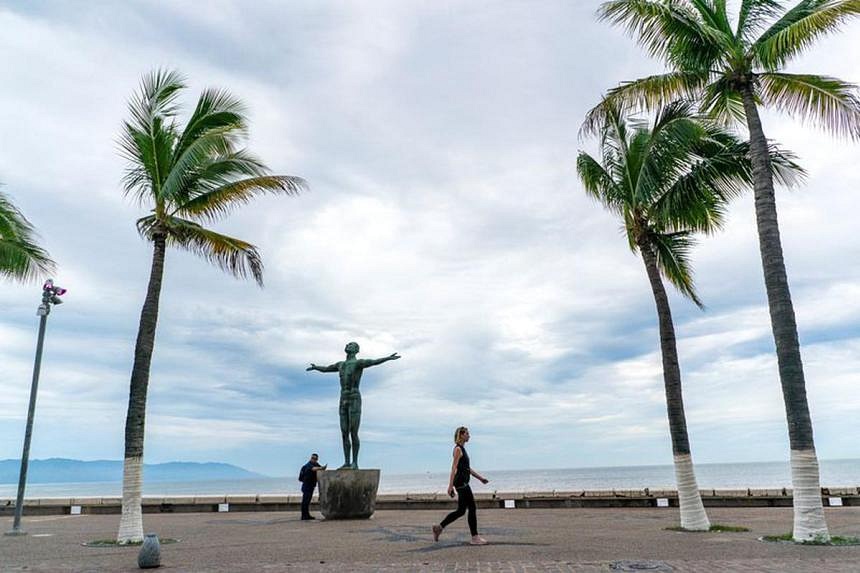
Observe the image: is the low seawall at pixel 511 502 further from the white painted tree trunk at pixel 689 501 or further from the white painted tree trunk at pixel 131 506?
the white painted tree trunk at pixel 131 506

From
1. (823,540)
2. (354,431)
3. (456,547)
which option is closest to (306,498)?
(354,431)

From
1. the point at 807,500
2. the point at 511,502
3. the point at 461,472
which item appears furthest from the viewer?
the point at 511,502

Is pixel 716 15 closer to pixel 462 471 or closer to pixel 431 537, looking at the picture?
pixel 462 471

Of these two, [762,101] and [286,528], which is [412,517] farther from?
[762,101]

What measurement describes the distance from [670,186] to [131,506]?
41.2ft

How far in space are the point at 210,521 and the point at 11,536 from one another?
4.78 meters

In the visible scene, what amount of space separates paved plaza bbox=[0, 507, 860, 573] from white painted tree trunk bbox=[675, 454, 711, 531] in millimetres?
516

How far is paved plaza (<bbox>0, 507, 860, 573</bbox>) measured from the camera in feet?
28.3

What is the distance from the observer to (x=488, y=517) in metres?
17.3

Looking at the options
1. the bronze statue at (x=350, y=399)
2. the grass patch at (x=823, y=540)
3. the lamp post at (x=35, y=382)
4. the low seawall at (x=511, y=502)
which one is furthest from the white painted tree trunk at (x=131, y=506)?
the grass patch at (x=823, y=540)

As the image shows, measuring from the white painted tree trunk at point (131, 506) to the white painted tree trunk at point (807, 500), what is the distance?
1125 centimetres

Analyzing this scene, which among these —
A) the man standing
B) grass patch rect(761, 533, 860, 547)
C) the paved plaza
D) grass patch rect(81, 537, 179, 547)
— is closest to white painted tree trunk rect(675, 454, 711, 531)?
the paved plaza

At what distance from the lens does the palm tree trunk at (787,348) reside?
35.0 feet

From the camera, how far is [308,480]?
Answer: 17.3 meters
